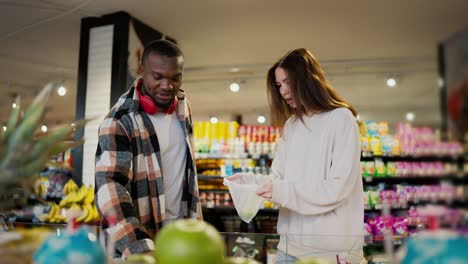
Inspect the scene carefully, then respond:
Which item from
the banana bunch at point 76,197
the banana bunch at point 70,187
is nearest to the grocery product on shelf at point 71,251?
the banana bunch at point 76,197

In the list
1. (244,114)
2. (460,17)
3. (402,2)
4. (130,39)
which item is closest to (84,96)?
(130,39)

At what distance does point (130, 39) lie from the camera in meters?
5.75

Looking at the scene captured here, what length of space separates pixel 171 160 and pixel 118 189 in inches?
14.6

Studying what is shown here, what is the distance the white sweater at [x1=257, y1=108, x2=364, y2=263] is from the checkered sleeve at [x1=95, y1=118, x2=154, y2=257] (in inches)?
19.2

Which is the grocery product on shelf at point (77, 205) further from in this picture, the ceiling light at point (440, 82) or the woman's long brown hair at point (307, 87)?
the ceiling light at point (440, 82)

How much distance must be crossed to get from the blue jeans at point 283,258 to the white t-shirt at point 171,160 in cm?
46

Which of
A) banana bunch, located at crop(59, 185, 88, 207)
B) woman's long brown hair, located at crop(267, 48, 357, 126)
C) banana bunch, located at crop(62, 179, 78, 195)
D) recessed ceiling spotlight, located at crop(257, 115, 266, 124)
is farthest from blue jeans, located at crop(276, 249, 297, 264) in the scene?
recessed ceiling spotlight, located at crop(257, 115, 266, 124)

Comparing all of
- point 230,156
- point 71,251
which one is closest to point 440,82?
point 71,251

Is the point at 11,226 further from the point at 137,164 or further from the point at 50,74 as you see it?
the point at 50,74

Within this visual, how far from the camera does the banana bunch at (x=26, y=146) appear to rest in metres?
0.85

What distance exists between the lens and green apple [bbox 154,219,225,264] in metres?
0.72

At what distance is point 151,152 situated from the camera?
1735mm

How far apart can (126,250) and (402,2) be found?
4.98 metres

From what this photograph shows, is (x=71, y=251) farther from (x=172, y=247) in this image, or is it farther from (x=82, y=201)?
(x=82, y=201)
